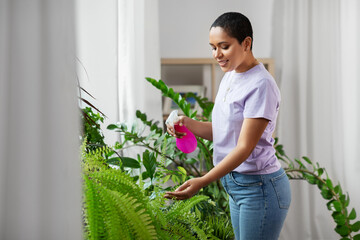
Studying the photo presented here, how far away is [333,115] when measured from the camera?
351cm

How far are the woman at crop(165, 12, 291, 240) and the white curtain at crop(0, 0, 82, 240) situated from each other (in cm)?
71

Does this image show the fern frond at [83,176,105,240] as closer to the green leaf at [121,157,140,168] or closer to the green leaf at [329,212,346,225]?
the green leaf at [121,157,140,168]

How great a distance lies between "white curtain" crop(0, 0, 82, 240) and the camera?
1.66 feet

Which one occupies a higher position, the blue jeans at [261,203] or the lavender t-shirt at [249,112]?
the lavender t-shirt at [249,112]

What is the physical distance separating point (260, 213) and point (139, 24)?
1.57 metres

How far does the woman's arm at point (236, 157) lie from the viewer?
43.5 inches

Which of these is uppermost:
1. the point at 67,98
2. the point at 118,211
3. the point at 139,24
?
the point at 139,24

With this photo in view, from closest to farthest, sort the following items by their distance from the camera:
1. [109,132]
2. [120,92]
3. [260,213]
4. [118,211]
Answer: [118,211]
[260,213]
[109,132]
[120,92]

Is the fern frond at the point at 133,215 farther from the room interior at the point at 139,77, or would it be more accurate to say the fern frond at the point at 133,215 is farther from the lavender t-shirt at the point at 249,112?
the lavender t-shirt at the point at 249,112

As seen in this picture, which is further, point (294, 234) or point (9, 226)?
point (294, 234)

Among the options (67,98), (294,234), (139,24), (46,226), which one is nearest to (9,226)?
(46,226)

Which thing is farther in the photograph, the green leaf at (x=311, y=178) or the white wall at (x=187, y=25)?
the white wall at (x=187, y=25)

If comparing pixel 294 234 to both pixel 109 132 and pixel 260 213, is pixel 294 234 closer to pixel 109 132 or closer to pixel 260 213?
pixel 109 132

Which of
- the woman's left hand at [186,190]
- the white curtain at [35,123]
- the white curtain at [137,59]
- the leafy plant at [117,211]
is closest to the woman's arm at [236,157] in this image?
the woman's left hand at [186,190]
